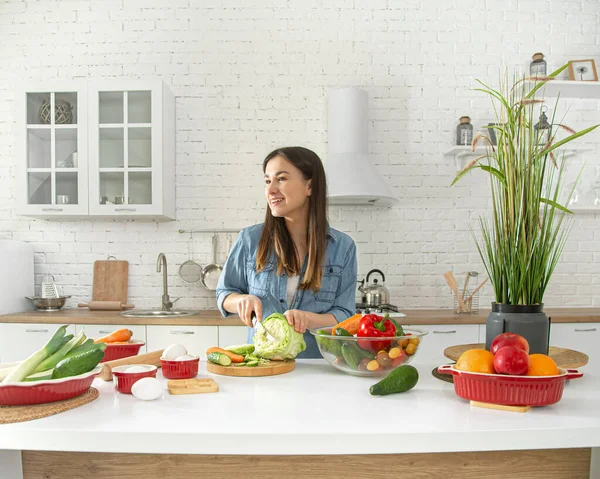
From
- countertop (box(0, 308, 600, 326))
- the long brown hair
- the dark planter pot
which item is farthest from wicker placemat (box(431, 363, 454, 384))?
countertop (box(0, 308, 600, 326))

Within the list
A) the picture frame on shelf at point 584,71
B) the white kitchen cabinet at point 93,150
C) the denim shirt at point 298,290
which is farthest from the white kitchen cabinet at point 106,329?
the picture frame on shelf at point 584,71

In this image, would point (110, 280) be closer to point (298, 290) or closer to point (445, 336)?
point (298, 290)

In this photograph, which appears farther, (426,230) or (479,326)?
(426,230)

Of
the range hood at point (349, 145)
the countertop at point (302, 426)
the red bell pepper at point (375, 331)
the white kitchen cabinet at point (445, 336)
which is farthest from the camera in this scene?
the range hood at point (349, 145)

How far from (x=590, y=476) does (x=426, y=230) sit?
2937mm

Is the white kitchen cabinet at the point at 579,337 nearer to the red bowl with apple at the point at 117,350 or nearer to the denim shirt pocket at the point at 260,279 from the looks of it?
the denim shirt pocket at the point at 260,279

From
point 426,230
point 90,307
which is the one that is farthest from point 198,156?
point 426,230

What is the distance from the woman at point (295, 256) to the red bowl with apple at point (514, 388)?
880 mm

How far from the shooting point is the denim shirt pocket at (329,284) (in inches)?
85.4

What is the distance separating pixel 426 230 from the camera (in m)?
4.07

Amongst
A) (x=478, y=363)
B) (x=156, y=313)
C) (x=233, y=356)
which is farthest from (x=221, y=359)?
(x=156, y=313)

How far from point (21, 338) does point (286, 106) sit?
2512 mm

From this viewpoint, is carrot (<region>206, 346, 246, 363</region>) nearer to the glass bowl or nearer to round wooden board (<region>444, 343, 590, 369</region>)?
the glass bowl

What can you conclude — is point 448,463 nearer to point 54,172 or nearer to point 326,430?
point 326,430
